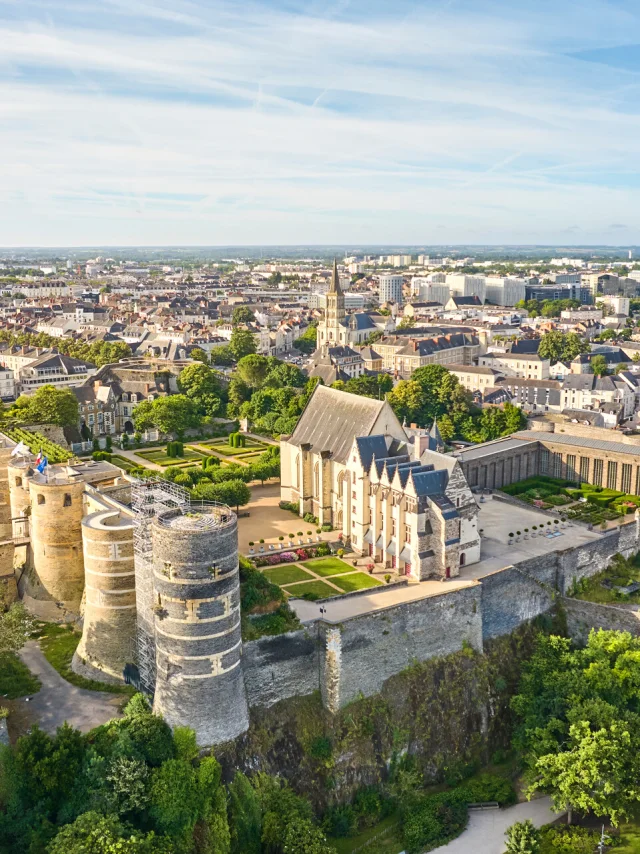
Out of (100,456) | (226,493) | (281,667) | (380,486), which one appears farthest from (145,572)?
(100,456)

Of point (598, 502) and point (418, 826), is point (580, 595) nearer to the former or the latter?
point (598, 502)

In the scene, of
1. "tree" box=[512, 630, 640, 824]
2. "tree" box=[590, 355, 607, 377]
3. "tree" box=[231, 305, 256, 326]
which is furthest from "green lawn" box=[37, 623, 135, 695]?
"tree" box=[231, 305, 256, 326]

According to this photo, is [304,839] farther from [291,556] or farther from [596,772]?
[291,556]

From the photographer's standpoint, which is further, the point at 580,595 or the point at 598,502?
the point at 598,502

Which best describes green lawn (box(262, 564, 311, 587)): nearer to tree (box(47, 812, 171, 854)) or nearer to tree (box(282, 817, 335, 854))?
tree (box(282, 817, 335, 854))

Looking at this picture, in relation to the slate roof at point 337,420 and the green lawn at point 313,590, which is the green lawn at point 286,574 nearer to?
the green lawn at point 313,590

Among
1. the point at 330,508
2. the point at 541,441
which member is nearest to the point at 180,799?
the point at 330,508

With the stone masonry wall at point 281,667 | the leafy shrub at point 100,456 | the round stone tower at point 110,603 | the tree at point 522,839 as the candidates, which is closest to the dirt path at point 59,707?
the round stone tower at point 110,603

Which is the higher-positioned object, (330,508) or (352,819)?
(330,508)
